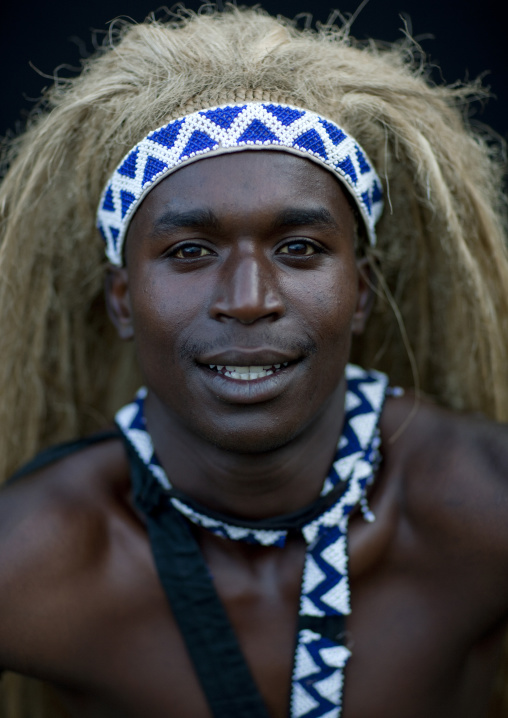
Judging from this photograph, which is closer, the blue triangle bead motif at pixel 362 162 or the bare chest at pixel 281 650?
the bare chest at pixel 281 650

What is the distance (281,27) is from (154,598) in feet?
5.20

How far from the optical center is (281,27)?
7.29 ft

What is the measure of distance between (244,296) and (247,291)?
16 millimetres

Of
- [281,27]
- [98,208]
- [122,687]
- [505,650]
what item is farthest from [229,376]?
[505,650]

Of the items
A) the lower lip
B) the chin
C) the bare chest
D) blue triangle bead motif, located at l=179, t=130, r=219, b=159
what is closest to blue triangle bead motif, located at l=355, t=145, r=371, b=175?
blue triangle bead motif, located at l=179, t=130, r=219, b=159

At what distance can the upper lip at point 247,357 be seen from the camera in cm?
181

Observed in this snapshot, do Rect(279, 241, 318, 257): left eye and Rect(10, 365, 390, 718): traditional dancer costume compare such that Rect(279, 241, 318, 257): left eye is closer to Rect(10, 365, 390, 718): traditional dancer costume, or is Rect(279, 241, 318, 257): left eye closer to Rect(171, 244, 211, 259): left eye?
Rect(171, 244, 211, 259): left eye

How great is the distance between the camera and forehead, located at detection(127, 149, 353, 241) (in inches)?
73.1

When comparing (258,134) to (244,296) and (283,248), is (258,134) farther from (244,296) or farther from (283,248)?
(244,296)

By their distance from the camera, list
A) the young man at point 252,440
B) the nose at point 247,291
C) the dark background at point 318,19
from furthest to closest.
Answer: the dark background at point 318,19
the young man at point 252,440
the nose at point 247,291

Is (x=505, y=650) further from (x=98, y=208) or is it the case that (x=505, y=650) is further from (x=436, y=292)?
(x=98, y=208)

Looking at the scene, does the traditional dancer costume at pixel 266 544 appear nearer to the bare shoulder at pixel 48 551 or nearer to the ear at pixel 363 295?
the bare shoulder at pixel 48 551

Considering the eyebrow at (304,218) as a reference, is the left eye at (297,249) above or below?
below

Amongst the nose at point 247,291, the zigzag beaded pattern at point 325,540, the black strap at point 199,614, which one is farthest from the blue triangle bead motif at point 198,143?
the black strap at point 199,614
